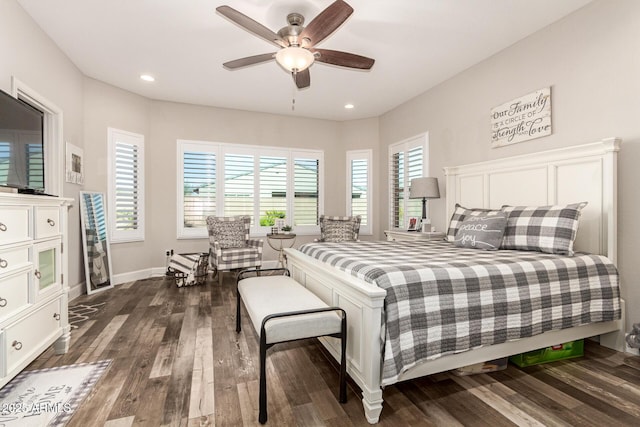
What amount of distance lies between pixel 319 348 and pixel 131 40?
140 inches

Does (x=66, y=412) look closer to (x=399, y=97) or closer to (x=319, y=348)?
(x=319, y=348)

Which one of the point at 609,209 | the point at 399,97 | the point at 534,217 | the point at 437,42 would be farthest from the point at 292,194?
the point at 609,209

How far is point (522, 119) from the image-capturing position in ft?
10.9

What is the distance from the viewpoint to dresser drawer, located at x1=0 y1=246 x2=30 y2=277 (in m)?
1.72

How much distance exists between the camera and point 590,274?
2.26 metres

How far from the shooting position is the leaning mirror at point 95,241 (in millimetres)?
4043

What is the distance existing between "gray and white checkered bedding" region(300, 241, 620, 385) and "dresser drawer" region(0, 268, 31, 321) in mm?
1913

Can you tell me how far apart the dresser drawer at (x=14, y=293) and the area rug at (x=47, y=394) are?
50 centimetres

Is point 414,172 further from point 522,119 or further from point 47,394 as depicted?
point 47,394

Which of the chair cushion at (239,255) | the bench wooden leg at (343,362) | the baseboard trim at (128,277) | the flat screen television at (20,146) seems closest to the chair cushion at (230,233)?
the chair cushion at (239,255)

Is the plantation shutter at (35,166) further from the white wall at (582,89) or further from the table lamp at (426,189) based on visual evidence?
the white wall at (582,89)

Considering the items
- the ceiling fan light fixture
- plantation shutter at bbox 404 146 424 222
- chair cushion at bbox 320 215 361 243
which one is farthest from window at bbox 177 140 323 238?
the ceiling fan light fixture

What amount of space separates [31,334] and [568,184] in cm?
417

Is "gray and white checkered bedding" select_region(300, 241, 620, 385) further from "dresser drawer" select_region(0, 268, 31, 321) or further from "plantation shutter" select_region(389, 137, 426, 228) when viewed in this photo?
"plantation shutter" select_region(389, 137, 426, 228)
